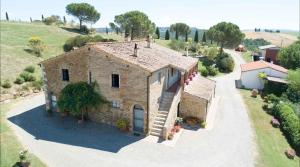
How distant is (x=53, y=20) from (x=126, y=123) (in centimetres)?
8997

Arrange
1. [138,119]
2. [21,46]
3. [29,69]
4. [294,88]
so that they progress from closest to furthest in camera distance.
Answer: [138,119] → [294,88] → [29,69] → [21,46]

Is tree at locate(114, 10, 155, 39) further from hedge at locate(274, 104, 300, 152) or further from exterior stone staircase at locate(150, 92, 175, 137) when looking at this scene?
exterior stone staircase at locate(150, 92, 175, 137)

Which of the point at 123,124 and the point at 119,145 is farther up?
the point at 123,124

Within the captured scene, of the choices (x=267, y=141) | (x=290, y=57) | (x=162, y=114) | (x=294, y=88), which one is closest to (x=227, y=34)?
(x=290, y=57)

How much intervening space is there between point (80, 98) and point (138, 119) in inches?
223

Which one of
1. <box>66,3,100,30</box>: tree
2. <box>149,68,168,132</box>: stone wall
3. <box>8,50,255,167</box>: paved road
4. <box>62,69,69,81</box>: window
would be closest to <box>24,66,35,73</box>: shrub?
<box>8,50,255,167</box>: paved road

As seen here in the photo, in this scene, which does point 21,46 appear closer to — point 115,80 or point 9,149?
point 115,80

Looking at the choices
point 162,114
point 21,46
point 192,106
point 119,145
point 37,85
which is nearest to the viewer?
point 119,145

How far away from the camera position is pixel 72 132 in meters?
24.3

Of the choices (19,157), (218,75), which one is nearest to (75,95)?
(19,157)

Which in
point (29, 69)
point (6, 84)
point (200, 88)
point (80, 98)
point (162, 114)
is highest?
point (29, 69)

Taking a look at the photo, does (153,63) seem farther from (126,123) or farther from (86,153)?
(86,153)

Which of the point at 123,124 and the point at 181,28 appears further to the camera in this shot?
the point at 181,28

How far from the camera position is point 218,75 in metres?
56.1
